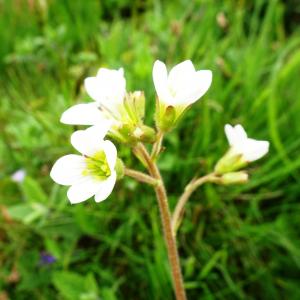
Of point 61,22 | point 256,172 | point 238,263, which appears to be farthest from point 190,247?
point 61,22

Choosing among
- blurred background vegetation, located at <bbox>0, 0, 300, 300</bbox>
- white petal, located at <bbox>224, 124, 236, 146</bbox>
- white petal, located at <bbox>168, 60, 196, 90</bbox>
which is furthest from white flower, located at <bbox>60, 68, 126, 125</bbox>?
blurred background vegetation, located at <bbox>0, 0, 300, 300</bbox>

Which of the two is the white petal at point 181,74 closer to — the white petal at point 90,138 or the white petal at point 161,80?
the white petal at point 161,80

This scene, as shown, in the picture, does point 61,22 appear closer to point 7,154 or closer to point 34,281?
point 7,154

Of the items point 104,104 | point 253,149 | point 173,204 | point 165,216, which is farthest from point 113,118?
point 173,204

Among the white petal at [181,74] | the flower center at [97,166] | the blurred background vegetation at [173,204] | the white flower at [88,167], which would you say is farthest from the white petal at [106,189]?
the blurred background vegetation at [173,204]

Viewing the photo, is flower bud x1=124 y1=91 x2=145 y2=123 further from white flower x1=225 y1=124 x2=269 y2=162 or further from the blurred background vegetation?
the blurred background vegetation

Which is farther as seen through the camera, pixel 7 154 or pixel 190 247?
pixel 7 154
